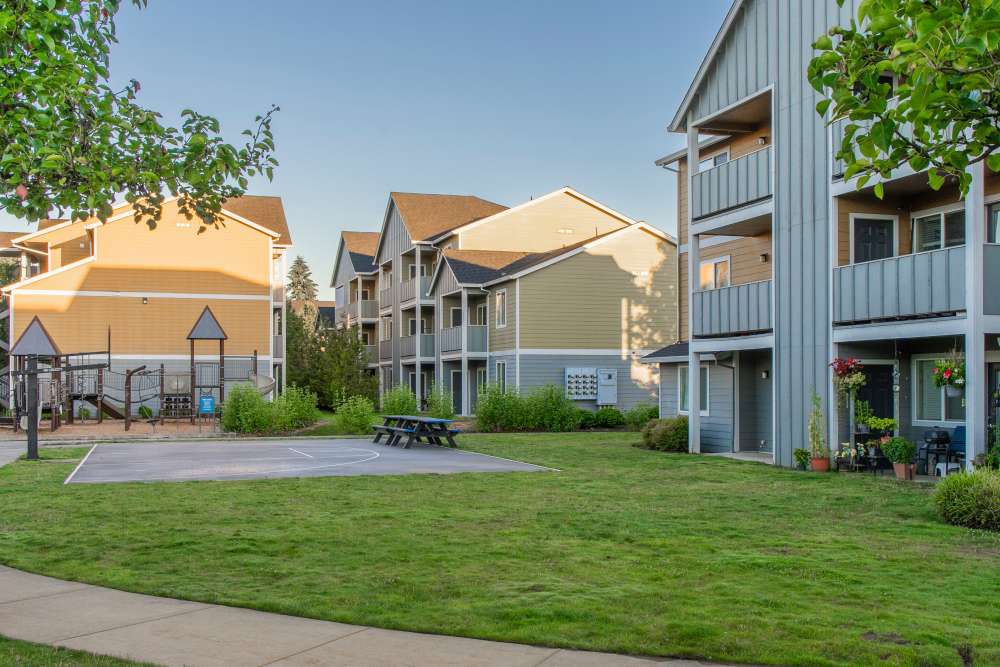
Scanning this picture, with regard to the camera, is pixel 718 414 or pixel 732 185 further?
pixel 718 414

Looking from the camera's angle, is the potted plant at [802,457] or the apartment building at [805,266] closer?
the apartment building at [805,266]

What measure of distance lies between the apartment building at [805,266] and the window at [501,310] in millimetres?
16749

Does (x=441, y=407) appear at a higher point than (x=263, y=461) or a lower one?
higher

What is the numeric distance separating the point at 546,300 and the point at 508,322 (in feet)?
6.63

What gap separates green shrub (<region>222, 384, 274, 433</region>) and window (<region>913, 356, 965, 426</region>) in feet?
67.8

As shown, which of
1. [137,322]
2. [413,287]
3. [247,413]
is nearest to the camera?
[247,413]

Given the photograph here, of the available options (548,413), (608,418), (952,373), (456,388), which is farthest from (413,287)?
(952,373)

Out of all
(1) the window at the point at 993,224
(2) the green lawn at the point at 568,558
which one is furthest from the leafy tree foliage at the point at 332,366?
(1) the window at the point at 993,224

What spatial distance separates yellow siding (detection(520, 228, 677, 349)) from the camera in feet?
138

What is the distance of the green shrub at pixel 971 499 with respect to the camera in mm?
12656

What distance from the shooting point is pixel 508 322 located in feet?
141

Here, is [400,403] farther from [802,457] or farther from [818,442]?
[818,442]

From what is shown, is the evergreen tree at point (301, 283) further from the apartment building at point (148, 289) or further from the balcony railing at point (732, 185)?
the balcony railing at point (732, 185)

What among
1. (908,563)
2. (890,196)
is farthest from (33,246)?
(908,563)
